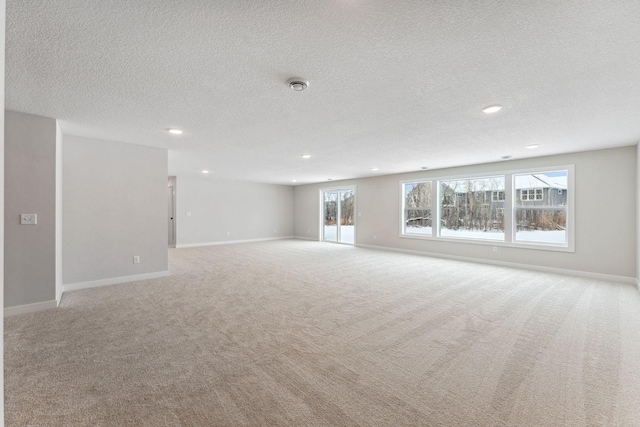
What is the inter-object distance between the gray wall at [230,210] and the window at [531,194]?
7980 mm

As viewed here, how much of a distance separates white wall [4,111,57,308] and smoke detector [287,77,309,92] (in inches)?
123

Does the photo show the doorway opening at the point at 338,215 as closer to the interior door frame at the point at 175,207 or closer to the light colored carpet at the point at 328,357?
the interior door frame at the point at 175,207

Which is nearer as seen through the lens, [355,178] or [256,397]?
[256,397]

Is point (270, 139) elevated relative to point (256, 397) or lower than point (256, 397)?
elevated

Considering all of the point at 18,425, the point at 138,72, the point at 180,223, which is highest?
the point at 138,72

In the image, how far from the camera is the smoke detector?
7.81 feet

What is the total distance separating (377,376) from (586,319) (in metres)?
2.73

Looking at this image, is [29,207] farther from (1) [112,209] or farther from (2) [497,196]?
(2) [497,196]

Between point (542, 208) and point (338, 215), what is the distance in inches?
234

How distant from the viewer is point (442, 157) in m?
5.66

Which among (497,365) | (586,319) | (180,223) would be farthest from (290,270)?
(180,223)

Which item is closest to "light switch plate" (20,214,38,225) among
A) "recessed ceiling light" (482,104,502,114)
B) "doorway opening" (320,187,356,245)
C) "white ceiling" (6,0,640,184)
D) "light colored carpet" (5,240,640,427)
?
"light colored carpet" (5,240,640,427)

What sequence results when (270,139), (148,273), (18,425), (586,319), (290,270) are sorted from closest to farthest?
(18,425) < (586,319) < (270,139) < (148,273) < (290,270)

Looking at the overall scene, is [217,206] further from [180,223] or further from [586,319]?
[586,319]
